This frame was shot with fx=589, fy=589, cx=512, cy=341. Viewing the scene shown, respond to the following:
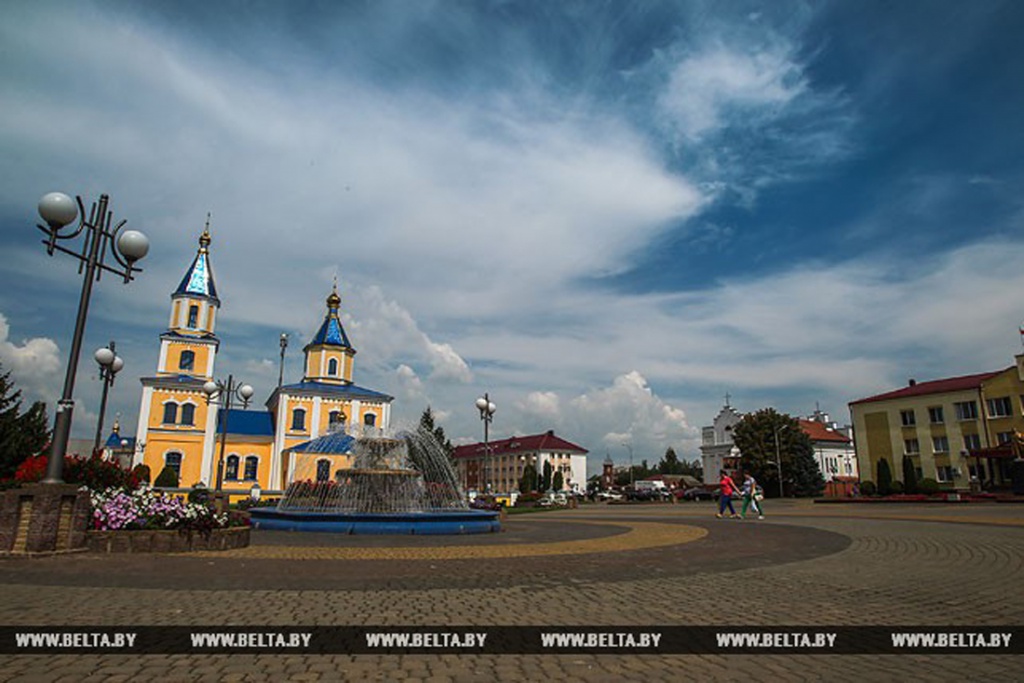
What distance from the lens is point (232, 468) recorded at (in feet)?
173

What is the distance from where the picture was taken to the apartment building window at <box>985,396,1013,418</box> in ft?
148

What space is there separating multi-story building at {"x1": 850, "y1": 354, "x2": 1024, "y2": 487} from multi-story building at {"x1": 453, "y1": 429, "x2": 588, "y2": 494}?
4939 cm

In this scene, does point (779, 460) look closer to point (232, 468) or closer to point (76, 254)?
point (232, 468)

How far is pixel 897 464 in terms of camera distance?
50.2 m

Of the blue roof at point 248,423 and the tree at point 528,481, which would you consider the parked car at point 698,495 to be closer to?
the tree at point 528,481

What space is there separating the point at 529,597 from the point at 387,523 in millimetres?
8689

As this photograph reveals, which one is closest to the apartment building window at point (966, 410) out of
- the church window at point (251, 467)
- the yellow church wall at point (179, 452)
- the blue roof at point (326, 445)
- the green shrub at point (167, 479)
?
the blue roof at point (326, 445)

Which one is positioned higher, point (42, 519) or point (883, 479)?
point (883, 479)

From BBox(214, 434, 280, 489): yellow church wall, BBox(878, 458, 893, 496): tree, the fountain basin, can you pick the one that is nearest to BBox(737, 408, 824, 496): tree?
BBox(878, 458, 893, 496): tree

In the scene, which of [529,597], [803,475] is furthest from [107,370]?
[803,475]

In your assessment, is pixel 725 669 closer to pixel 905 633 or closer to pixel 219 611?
pixel 905 633

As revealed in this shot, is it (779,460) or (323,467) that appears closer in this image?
(323,467)

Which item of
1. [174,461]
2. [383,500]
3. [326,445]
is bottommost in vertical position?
[383,500]

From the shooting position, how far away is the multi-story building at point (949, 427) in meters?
44.2
